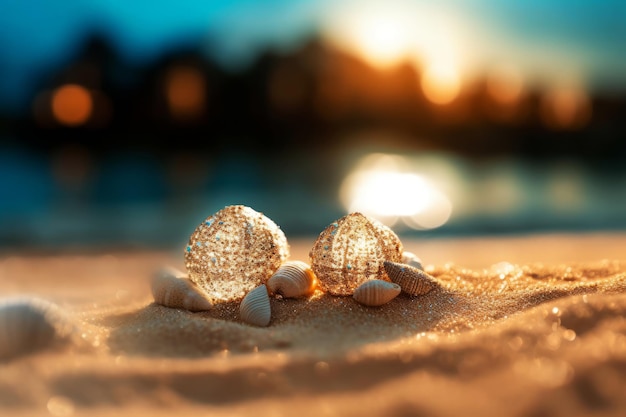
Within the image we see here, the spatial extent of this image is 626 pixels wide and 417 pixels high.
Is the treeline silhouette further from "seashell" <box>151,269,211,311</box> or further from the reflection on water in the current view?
"seashell" <box>151,269,211,311</box>

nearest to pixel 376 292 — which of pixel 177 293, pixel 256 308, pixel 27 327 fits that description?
pixel 256 308

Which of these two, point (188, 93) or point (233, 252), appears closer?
point (233, 252)

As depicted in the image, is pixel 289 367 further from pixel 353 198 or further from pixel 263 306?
pixel 353 198

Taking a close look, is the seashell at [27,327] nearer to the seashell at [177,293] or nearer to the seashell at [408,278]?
the seashell at [177,293]

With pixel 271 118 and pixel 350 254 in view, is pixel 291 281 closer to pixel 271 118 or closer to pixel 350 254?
pixel 350 254

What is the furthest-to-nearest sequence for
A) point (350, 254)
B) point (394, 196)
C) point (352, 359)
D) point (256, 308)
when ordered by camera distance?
point (394, 196) < point (350, 254) < point (256, 308) < point (352, 359)

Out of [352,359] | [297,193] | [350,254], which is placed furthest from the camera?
[297,193]

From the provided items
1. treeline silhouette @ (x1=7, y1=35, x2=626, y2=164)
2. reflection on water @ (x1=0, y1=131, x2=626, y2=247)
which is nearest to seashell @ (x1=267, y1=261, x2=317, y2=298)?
reflection on water @ (x1=0, y1=131, x2=626, y2=247)
